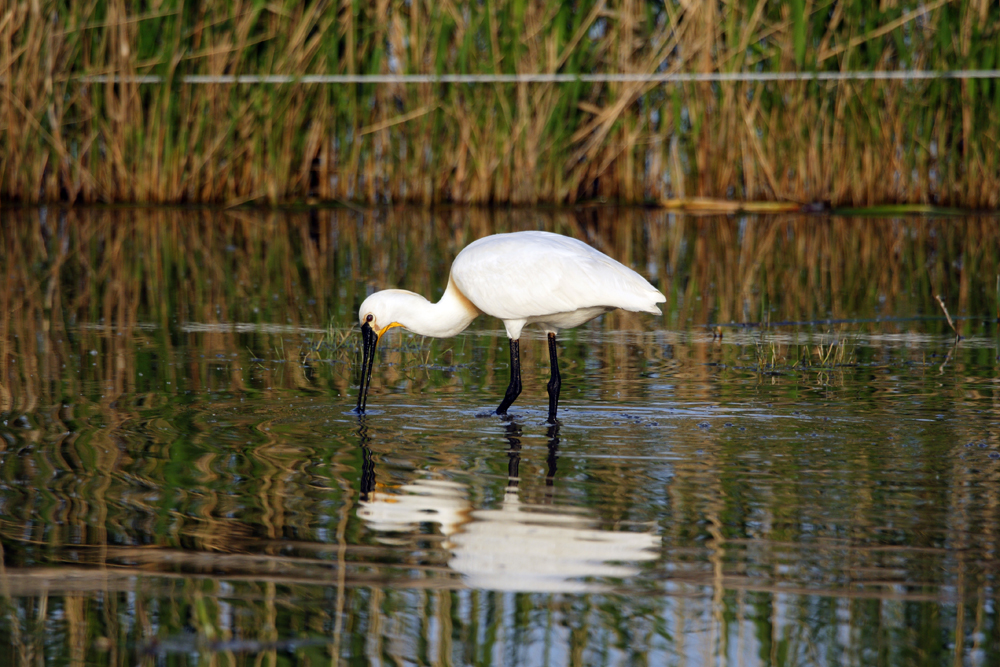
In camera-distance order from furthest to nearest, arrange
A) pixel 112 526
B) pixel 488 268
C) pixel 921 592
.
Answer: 1. pixel 488 268
2. pixel 112 526
3. pixel 921 592

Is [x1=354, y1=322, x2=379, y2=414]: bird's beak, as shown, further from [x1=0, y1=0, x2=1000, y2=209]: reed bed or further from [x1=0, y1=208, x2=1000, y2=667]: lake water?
[x1=0, y1=0, x2=1000, y2=209]: reed bed

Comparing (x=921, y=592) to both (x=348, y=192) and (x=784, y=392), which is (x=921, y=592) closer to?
(x=784, y=392)

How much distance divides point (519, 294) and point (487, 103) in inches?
347

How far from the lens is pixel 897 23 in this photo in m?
13.7

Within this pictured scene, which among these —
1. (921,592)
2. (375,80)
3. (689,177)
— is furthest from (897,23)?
(921,592)

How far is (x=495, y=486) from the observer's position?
14.9ft

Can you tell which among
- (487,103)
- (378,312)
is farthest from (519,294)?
(487,103)

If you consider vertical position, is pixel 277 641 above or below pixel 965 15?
below

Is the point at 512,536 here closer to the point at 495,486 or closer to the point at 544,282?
the point at 495,486

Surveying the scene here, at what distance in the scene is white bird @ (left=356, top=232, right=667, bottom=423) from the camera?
18.8 ft

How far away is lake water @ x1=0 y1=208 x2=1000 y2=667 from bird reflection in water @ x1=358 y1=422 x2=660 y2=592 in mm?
12

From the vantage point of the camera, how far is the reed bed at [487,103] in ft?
45.5

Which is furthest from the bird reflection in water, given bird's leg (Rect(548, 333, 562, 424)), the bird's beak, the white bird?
the white bird

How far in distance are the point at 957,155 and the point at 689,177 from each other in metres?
2.64
